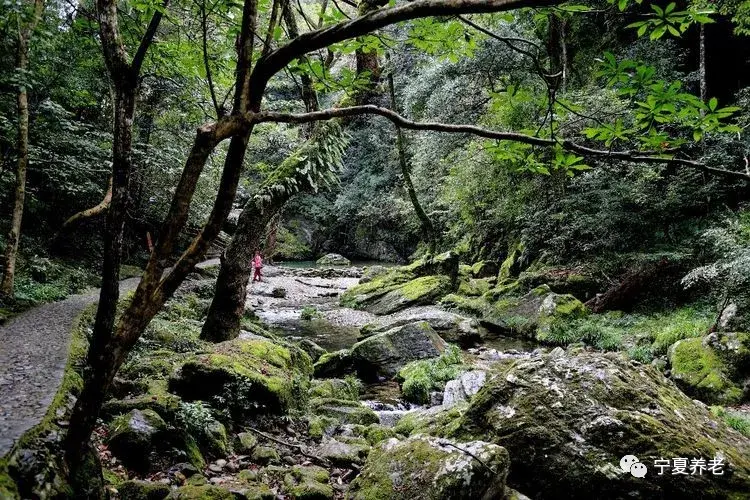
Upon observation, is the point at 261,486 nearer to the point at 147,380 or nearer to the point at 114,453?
the point at 114,453

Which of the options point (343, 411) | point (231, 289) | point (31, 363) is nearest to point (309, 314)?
point (231, 289)

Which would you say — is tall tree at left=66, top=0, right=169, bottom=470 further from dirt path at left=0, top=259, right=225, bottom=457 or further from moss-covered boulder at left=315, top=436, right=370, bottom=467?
moss-covered boulder at left=315, top=436, right=370, bottom=467

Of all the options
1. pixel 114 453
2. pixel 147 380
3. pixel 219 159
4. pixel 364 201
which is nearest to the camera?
pixel 114 453

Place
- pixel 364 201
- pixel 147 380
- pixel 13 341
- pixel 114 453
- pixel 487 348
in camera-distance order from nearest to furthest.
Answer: pixel 114 453
pixel 147 380
pixel 13 341
pixel 487 348
pixel 364 201

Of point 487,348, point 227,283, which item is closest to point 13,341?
point 227,283

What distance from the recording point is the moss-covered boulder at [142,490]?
10.9 ft

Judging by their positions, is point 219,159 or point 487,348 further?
point 219,159

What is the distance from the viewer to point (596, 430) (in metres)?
4.28

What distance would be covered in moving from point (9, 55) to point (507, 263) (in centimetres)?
1704

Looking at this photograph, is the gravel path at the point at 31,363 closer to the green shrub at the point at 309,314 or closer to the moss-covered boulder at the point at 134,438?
the moss-covered boulder at the point at 134,438

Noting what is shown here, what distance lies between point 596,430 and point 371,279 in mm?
17777

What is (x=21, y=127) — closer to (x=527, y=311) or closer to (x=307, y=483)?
(x=307, y=483)

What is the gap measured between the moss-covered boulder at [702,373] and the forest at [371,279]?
5 cm

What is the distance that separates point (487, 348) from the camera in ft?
39.8
